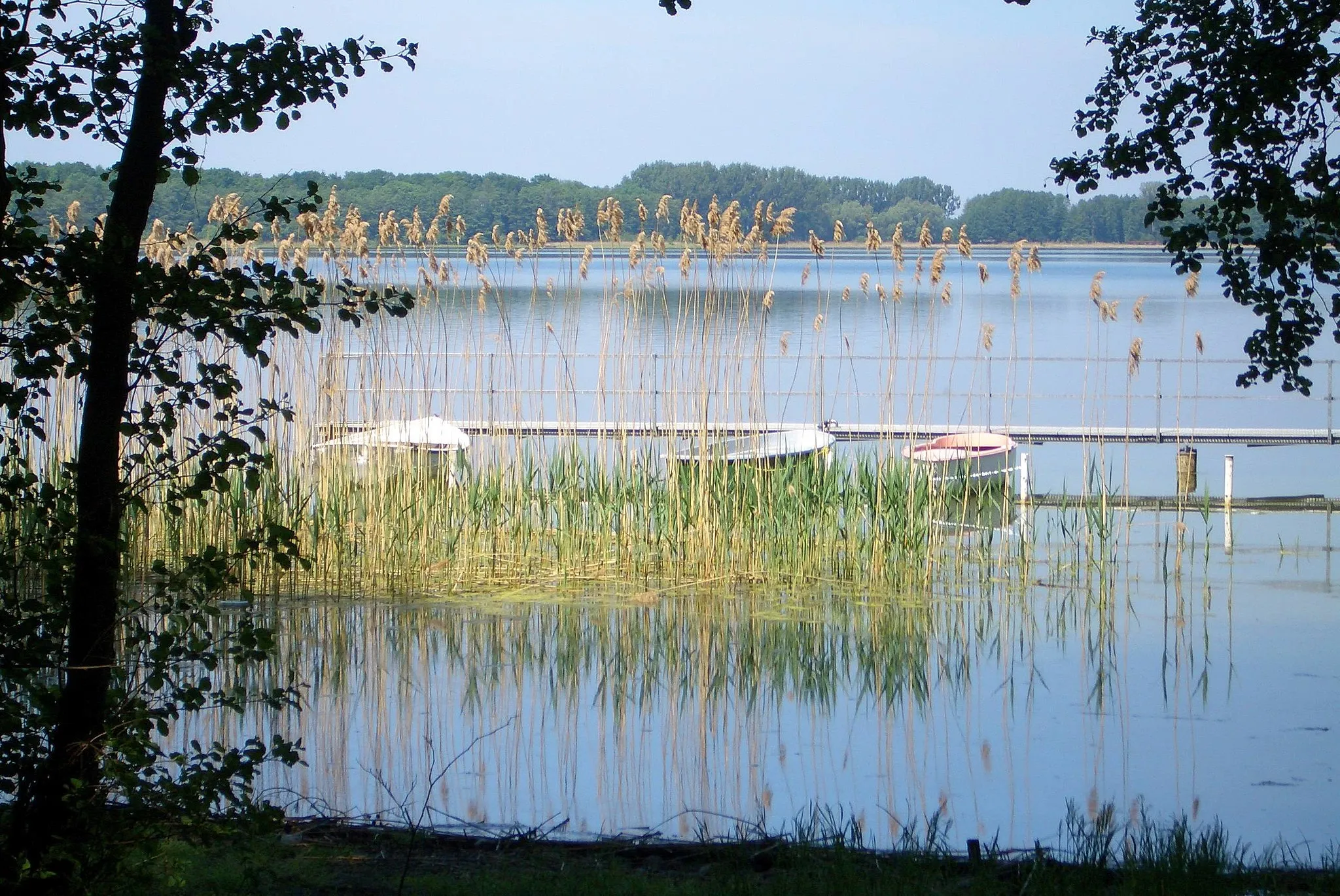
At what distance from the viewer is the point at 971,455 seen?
31.0 feet

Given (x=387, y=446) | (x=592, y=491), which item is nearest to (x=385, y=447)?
(x=387, y=446)

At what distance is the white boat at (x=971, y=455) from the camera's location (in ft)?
27.5

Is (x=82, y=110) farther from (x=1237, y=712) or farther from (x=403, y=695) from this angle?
(x=1237, y=712)

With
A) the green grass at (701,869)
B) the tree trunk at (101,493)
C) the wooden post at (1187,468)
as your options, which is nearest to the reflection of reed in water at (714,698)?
the green grass at (701,869)

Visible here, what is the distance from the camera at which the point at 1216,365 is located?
25.5 m

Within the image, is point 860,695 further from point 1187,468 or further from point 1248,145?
point 1187,468

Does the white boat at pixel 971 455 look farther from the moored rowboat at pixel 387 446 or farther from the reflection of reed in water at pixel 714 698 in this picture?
the moored rowboat at pixel 387 446

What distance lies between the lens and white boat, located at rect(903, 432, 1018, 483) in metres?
8.39

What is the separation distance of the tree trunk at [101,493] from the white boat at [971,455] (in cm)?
570

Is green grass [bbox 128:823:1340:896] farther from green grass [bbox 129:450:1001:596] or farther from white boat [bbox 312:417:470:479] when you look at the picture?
white boat [bbox 312:417:470:479]

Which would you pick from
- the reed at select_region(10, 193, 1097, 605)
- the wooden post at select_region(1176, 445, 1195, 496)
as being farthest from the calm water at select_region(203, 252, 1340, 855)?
the wooden post at select_region(1176, 445, 1195, 496)

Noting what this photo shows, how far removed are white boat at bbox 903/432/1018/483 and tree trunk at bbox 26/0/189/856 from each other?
5.70 meters

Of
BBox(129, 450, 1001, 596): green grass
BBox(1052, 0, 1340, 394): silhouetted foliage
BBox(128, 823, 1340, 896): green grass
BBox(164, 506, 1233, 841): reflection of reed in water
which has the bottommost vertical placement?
BBox(164, 506, 1233, 841): reflection of reed in water

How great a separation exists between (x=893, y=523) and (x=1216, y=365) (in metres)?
20.1
